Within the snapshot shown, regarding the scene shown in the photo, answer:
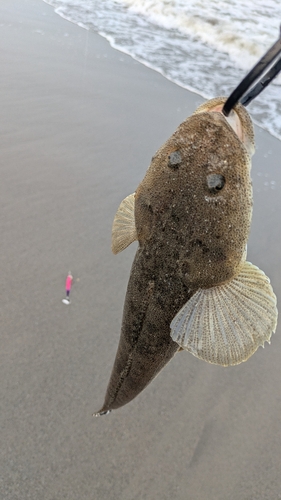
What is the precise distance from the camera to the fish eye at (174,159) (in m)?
1.68

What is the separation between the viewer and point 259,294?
5.97 feet

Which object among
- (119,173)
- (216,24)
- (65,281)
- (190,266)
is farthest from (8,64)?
(190,266)

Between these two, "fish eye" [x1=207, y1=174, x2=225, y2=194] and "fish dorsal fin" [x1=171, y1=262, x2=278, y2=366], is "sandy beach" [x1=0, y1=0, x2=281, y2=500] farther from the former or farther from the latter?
"fish eye" [x1=207, y1=174, x2=225, y2=194]

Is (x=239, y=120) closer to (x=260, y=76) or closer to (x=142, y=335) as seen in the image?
(x=260, y=76)

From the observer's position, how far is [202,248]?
1.70 metres

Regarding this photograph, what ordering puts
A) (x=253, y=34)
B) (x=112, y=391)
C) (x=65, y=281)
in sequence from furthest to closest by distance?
(x=253, y=34) < (x=65, y=281) < (x=112, y=391)

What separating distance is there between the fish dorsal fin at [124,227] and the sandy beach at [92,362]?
169 centimetres

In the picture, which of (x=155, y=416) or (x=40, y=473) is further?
(x=155, y=416)

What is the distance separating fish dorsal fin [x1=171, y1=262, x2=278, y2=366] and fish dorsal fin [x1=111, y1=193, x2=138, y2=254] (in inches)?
20.0

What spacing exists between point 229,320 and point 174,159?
759mm

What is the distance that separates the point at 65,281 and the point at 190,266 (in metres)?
2.38

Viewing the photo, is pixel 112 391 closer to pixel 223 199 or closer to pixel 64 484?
pixel 64 484

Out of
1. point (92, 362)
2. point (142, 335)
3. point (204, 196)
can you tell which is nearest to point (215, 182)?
point (204, 196)

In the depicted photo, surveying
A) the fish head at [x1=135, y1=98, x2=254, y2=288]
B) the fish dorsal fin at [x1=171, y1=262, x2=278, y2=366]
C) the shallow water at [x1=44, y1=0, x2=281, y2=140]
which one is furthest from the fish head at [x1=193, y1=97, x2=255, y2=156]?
the shallow water at [x1=44, y1=0, x2=281, y2=140]
